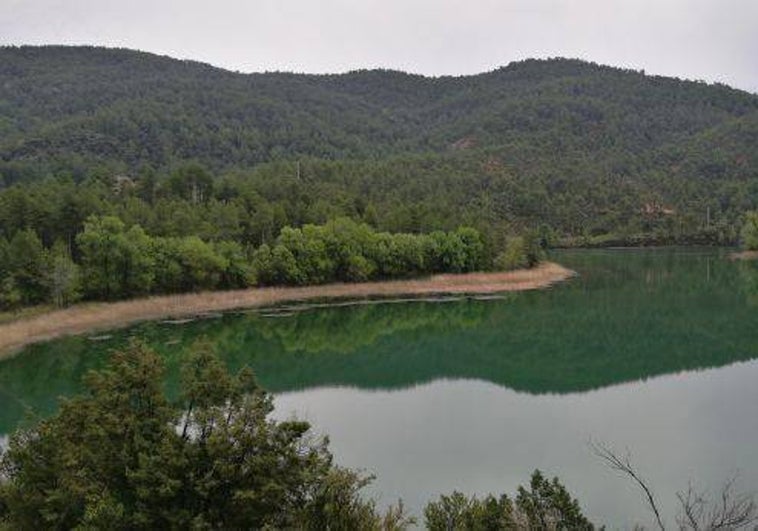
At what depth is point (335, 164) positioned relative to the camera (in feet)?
374

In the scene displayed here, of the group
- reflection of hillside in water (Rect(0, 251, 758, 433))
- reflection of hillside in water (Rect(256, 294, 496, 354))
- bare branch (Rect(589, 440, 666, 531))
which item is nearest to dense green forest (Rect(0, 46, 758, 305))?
reflection of hillside in water (Rect(256, 294, 496, 354))

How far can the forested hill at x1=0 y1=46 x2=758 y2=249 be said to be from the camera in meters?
72.6

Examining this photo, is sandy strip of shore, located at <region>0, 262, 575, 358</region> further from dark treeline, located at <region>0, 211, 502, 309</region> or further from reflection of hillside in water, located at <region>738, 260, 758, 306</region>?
reflection of hillside in water, located at <region>738, 260, 758, 306</region>

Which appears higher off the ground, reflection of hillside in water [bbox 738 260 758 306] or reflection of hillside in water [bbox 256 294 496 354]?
reflection of hillside in water [bbox 256 294 496 354]

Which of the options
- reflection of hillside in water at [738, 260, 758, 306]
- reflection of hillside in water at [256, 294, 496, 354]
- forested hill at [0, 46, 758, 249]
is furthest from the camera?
forested hill at [0, 46, 758, 249]

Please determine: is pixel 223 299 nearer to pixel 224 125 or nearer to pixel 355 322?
Result: pixel 355 322

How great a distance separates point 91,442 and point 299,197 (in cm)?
6791

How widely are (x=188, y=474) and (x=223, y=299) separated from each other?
44.4m

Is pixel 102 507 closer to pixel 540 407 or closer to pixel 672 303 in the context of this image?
pixel 540 407

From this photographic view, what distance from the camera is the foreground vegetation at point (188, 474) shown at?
12070 mm

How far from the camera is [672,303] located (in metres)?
58.7

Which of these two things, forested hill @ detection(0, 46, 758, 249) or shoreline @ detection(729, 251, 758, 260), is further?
shoreline @ detection(729, 251, 758, 260)

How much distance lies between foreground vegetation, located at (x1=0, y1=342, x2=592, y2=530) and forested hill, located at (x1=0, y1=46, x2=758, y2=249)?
44.4 m

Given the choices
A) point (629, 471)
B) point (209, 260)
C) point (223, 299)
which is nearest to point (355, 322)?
point (223, 299)
